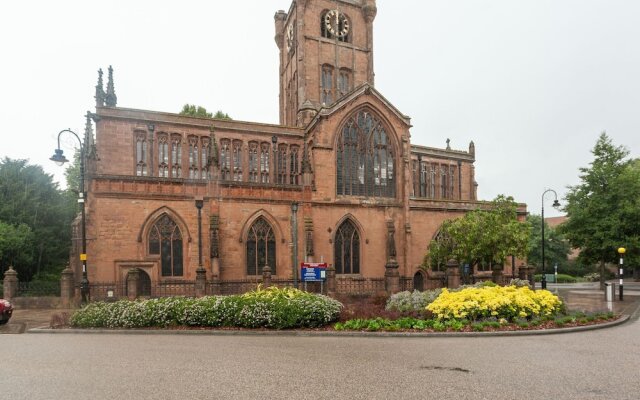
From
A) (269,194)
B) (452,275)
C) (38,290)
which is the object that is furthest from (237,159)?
(452,275)

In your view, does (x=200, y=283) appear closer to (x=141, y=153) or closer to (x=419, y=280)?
(x=141, y=153)

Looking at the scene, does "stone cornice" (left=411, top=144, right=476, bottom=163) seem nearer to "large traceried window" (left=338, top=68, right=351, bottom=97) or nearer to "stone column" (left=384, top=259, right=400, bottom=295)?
"large traceried window" (left=338, top=68, right=351, bottom=97)

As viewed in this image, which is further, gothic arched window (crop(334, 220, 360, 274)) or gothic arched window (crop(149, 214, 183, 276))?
gothic arched window (crop(334, 220, 360, 274))

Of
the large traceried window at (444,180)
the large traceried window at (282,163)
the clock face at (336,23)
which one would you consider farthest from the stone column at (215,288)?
the clock face at (336,23)

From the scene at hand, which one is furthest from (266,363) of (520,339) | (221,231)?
(221,231)

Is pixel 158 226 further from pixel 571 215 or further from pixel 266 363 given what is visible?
pixel 571 215

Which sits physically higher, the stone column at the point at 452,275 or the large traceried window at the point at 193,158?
the large traceried window at the point at 193,158

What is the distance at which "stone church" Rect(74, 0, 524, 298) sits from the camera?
25.5 metres

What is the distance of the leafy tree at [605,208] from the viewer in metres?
28.3

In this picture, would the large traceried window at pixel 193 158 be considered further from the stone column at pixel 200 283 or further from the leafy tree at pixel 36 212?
the leafy tree at pixel 36 212

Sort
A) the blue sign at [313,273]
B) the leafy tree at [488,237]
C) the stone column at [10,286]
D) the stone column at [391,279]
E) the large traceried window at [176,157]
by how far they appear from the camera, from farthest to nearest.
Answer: the large traceried window at [176,157] < the leafy tree at [488,237] < the stone column at [391,279] < the blue sign at [313,273] < the stone column at [10,286]

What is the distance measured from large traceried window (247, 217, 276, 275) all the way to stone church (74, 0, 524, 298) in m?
0.07

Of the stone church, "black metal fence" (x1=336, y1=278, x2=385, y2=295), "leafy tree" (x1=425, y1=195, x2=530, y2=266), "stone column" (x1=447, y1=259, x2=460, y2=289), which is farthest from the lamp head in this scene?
"leafy tree" (x1=425, y1=195, x2=530, y2=266)

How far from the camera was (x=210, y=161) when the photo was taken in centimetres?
2752
